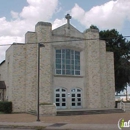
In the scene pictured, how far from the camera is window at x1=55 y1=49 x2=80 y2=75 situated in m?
30.6

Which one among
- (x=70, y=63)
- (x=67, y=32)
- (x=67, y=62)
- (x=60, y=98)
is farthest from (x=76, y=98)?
(x=67, y=32)

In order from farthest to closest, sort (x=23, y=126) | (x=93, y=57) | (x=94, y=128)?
(x=93, y=57)
(x=23, y=126)
(x=94, y=128)

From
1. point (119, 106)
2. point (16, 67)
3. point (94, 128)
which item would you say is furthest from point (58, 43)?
point (94, 128)

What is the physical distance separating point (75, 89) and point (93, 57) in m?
5.02

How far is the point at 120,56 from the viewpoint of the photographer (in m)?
40.6

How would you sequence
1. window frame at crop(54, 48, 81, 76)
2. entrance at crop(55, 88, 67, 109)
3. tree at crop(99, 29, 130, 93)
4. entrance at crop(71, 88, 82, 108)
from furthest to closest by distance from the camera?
tree at crop(99, 29, 130, 93)
entrance at crop(71, 88, 82, 108)
window frame at crop(54, 48, 81, 76)
entrance at crop(55, 88, 67, 109)

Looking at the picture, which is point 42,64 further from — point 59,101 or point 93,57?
point 93,57

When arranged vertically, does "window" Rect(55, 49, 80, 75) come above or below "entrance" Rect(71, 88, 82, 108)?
above

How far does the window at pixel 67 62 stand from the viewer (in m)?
30.6

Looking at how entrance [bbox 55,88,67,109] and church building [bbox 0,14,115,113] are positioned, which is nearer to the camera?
church building [bbox 0,14,115,113]

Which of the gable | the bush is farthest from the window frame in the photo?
the bush

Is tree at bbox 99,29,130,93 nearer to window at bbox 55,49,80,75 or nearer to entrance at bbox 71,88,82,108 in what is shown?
window at bbox 55,49,80,75

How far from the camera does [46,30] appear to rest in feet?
98.1

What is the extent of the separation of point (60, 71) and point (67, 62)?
5.16 ft
